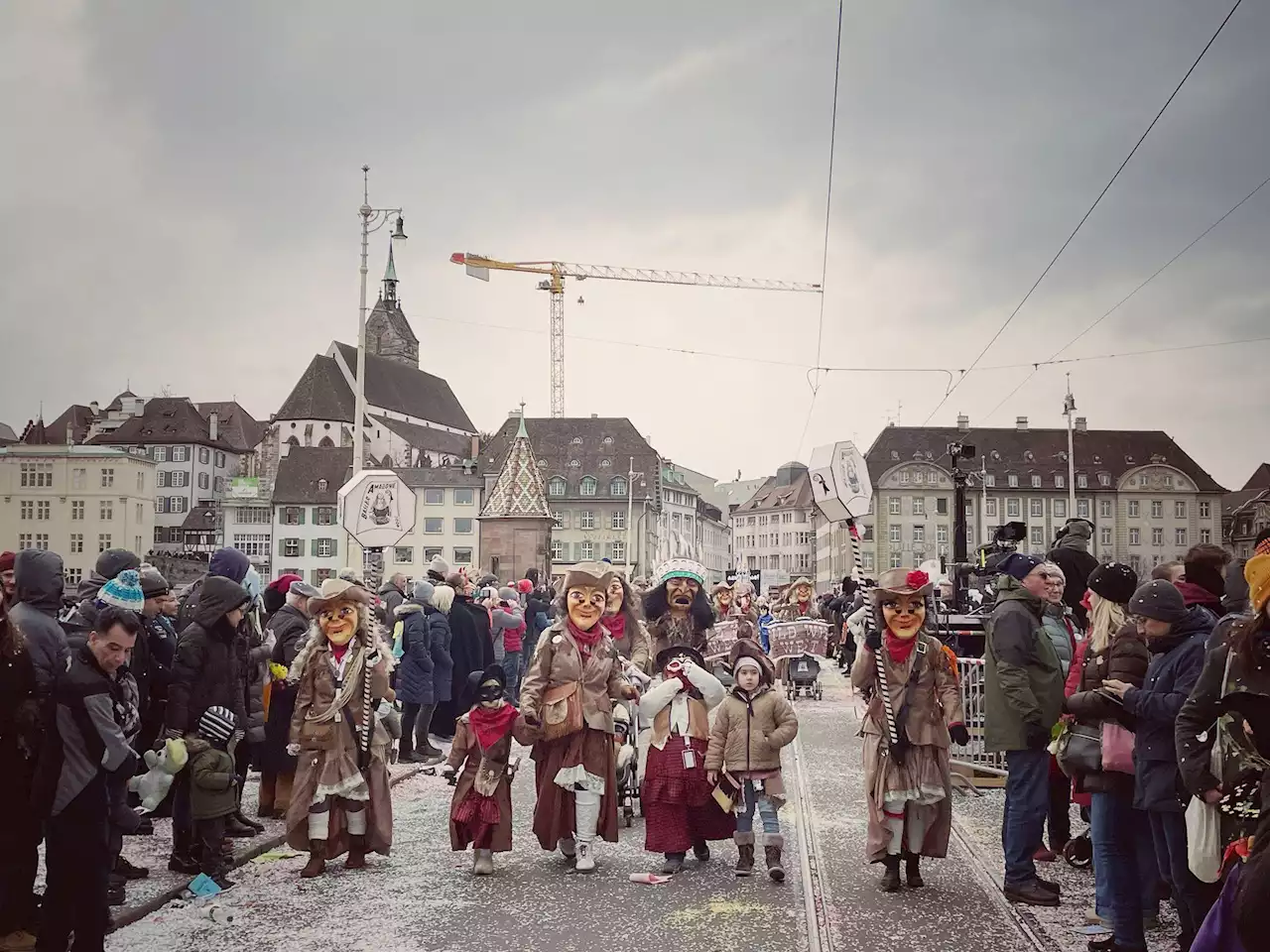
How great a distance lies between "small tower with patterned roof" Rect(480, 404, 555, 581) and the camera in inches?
1556

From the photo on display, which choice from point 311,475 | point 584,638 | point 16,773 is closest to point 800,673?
point 584,638

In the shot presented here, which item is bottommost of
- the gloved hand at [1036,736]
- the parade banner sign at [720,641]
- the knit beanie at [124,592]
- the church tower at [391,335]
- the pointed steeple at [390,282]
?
the gloved hand at [1036,736]

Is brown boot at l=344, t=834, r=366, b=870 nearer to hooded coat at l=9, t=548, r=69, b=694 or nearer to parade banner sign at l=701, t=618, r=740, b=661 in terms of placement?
hooded coat at l=9, t=548, r=69, b=694

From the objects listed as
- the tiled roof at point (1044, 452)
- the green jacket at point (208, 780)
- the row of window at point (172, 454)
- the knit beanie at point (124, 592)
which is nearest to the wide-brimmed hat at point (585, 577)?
the green jacket at point (208, 780)

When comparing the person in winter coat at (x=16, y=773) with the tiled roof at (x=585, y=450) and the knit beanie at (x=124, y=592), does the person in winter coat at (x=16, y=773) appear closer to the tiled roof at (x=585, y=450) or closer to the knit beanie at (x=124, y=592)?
the knit beanie at (x=124, y=592)

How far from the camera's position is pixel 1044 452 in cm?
8850

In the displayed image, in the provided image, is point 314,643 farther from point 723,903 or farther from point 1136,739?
point 1136,739

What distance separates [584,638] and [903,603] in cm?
219

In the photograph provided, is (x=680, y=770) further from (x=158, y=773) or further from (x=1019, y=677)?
(x=158, y=773)

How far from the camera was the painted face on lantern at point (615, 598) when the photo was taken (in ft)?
28.9

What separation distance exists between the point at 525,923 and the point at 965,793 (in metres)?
5.51

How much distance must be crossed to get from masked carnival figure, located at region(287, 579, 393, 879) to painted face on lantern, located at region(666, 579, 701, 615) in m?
2.64

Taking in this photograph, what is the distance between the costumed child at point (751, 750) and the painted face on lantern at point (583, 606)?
42.3 inches

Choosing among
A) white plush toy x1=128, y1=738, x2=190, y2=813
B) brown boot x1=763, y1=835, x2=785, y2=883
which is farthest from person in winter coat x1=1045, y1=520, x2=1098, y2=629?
white plush toy x1=128, y1=738, x2=190, y2=813
